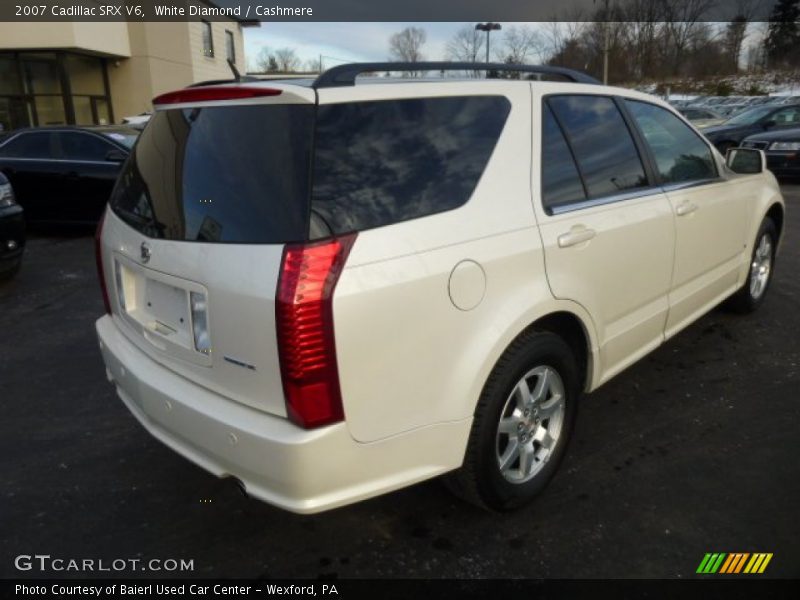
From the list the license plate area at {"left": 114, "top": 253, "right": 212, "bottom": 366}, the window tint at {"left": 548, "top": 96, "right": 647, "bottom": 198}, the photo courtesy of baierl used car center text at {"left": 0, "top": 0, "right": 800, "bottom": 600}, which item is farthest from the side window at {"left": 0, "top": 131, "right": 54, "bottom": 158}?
the window tint at {"left": 548, "top": 96, "right": 647, "bottom": 198}

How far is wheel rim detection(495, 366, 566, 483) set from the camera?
99.6 inches

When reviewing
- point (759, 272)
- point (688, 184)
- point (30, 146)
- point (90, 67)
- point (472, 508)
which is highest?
point (90, 67)

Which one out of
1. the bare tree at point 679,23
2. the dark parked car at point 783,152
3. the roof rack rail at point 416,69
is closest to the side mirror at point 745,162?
A: the roof rack rail at point 416,69

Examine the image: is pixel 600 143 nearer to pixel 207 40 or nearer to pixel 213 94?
pixel 213 94

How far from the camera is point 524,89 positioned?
8.59 feet

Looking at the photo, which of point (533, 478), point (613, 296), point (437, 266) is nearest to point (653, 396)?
point (613, 296)

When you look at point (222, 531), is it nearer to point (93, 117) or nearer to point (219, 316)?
point (219, 316)

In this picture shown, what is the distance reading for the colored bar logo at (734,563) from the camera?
2.33 meters

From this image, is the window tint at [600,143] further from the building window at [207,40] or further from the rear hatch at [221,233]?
the building window at [207,40]

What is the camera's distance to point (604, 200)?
9.49 ft

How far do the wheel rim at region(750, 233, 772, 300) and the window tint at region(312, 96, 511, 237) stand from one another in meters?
3.22

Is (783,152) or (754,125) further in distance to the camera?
(754,125)

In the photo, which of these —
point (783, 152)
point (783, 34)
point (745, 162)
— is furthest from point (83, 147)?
point (783, 34)

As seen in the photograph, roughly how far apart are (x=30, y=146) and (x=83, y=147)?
0.75m
